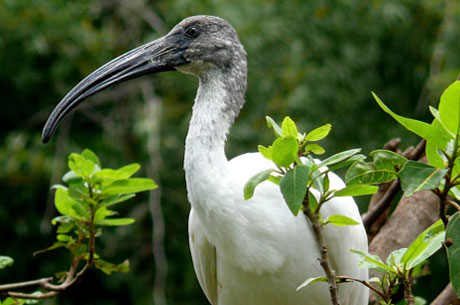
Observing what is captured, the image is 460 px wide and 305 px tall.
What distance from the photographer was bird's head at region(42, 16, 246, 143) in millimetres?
3217

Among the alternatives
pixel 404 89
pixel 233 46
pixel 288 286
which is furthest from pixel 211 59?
pixel 404 89

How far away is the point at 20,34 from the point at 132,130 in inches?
47.9

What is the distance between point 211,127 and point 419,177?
4.04ft

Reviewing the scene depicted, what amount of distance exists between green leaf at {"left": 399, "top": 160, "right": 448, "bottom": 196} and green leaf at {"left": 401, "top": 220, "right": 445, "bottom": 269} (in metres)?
0.36

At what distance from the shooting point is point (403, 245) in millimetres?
3740

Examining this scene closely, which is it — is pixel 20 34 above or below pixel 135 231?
above

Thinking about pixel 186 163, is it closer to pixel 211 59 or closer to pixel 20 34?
pixel 211 59

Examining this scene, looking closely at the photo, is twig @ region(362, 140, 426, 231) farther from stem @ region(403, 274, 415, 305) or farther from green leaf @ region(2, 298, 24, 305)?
green leaf @ region(2, 298, 24, 305)

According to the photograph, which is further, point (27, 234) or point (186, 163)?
point (27, 234)

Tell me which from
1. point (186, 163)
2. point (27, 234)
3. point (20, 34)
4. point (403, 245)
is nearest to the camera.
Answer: point (186, 163)

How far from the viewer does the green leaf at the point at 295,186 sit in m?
1.98

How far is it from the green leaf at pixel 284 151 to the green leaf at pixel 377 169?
0.16 metres

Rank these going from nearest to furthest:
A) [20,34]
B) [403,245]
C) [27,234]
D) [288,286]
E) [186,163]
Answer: [186,163] < [288,286] < [403,245] < [20,34] < [27,234]

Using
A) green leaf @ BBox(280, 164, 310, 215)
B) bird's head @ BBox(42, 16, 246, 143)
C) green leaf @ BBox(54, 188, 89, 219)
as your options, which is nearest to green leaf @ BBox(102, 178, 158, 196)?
green leaf @ BBox(54, 188, 89, 219)
